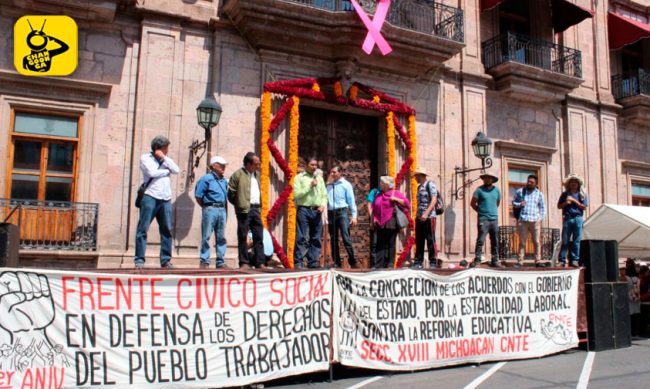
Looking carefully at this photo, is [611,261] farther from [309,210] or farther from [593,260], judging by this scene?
[309,210]

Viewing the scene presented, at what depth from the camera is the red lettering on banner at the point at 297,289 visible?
6.41 m

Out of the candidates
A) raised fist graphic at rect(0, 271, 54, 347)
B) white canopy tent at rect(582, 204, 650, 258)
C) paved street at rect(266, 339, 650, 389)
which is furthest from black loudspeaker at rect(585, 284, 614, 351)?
raised fist graphic at rect(0, 271, 54, 347)

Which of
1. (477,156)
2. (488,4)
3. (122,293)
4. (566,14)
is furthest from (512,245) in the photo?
(122,293)

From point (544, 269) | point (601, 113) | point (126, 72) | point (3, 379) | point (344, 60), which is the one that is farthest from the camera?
point (601, 113)

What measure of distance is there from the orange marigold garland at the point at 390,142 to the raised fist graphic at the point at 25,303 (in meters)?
9.00

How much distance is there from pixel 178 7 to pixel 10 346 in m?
8.21

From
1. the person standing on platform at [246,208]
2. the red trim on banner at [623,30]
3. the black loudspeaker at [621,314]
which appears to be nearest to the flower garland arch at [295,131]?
the person standing on platform at [246,208]

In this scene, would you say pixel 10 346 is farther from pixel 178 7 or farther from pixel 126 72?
pixel 178 7

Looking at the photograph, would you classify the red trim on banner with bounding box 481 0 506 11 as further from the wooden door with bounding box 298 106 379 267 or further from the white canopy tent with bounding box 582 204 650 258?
the white canopy tent with bounding box 582 204 650 258

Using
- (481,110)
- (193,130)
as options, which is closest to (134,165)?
(193,130)

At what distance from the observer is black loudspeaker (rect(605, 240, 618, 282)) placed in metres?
9.23

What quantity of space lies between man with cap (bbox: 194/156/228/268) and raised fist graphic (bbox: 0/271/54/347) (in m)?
3.41

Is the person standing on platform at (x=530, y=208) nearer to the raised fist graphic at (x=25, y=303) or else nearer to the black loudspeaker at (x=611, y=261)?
the black loudspeaker at (x=611, y=261)

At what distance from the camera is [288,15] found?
38.4 feet
